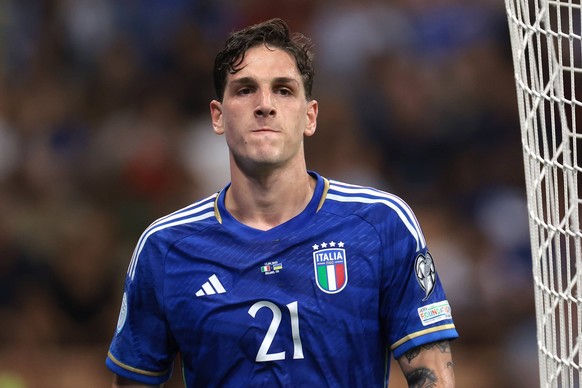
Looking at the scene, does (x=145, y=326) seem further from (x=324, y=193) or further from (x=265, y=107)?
(x=265, y=107)

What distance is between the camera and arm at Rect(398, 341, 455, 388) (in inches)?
160

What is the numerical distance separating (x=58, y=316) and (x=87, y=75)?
2586mm

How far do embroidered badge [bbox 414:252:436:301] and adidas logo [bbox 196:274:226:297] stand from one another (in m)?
0.77

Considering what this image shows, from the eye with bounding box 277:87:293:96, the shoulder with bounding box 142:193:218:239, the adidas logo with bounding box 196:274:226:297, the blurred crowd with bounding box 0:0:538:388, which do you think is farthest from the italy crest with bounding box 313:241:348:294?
the blurred crowd with bounding box 0:0:538:388

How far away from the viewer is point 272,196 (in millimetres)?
4355

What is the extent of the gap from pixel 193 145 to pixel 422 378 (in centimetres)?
521

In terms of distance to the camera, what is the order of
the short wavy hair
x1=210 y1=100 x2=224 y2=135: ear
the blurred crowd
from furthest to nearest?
the blurred crowd
x1=210 y1=100 x2=224 y2=135: ear
the short wavy hair

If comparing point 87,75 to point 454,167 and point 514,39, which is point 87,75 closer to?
point 454,167

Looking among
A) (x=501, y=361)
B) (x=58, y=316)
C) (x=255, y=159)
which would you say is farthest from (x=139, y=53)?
(x=255, y=159)

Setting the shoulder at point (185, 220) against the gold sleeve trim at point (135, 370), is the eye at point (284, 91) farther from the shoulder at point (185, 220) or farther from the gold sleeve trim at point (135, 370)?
the gold sleeve trim at point (135, 370)

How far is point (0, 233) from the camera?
27.6 ft

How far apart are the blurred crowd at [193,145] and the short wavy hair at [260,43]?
3726 millimetres

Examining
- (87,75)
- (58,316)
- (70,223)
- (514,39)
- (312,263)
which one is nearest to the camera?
(514,39)

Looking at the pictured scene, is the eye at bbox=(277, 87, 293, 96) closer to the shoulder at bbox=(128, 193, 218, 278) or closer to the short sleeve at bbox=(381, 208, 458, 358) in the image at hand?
the shoulder at bbox=(128, 193, 218, 278)
